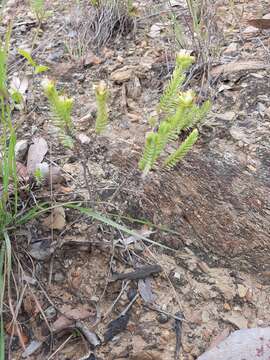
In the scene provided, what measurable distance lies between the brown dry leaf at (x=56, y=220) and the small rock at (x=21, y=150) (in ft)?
0.79

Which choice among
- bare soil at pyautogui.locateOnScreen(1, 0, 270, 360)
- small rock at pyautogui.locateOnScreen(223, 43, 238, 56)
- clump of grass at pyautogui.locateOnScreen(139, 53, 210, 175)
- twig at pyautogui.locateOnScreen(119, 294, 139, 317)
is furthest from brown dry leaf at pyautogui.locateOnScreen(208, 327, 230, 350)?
small rock at pyautogui.locateOnScreen(223, 43, 238, 56)

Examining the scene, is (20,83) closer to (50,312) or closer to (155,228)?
(155,228)

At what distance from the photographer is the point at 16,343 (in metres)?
1.18

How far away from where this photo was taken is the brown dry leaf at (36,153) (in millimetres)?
1409

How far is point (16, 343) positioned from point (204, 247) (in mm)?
570

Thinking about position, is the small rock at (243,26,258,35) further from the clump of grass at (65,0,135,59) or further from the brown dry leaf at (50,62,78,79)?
the brown dry leaf at (50,62,78,79)

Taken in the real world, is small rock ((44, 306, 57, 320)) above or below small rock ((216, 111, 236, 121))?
below

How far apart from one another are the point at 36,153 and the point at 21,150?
2.2 inches

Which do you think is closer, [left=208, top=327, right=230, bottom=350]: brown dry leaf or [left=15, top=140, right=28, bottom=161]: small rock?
[left=208, top=327, right=230, bottom=350]: brown dry leaf

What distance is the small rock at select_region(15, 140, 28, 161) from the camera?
145 centimetres

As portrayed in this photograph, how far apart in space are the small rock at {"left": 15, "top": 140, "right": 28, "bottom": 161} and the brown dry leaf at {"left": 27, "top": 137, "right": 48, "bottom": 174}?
2cm

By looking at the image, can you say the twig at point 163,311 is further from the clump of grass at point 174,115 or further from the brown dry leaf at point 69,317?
the clump of grass at point 174,115

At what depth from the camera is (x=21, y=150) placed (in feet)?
4.78

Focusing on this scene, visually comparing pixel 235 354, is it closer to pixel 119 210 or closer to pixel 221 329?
pixel 221 329
